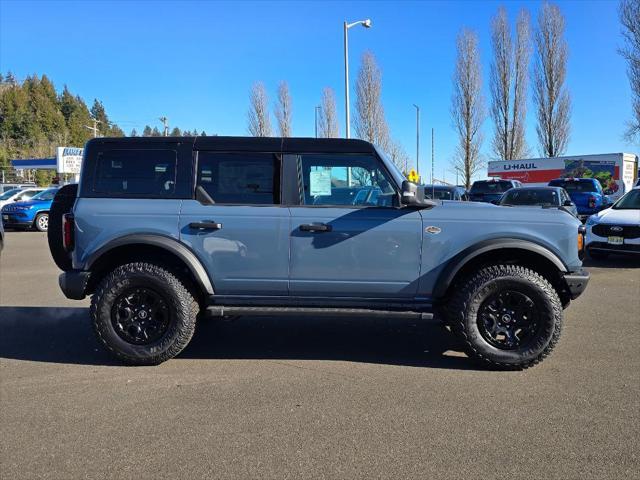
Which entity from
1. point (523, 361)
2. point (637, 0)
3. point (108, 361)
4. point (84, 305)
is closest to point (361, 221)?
point (523, 361)

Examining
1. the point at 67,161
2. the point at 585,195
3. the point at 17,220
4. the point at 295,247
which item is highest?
the point at 67,161

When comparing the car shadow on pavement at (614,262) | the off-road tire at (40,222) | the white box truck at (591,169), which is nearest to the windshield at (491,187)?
the white box truck at (591,169)

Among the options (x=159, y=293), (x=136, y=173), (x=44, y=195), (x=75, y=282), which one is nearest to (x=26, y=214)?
(x=44, y=195)

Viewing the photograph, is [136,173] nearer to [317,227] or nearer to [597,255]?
[317,227]

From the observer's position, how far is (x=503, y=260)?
14.5 feet

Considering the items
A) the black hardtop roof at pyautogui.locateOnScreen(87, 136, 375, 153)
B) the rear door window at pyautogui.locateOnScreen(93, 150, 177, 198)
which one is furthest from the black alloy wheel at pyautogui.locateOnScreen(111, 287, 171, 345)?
the black hardtop roof at pyautogui.locateOnScreen(87, 136, 375, 153)

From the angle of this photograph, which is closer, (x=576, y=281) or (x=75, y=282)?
(x=576, y=281)

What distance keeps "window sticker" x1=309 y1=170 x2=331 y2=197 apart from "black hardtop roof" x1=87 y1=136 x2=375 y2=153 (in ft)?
0.70

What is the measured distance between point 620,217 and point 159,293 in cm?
899

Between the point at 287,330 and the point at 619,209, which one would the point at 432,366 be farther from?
the point at 619,209

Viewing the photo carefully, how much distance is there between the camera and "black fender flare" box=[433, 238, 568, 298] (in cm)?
415

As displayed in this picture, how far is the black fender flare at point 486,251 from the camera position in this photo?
4148 mm

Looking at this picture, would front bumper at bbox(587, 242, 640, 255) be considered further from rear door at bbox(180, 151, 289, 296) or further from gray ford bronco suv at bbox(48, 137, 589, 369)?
rear door at bbox(180, 151, 289, 296)

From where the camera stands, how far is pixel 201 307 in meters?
4.63
